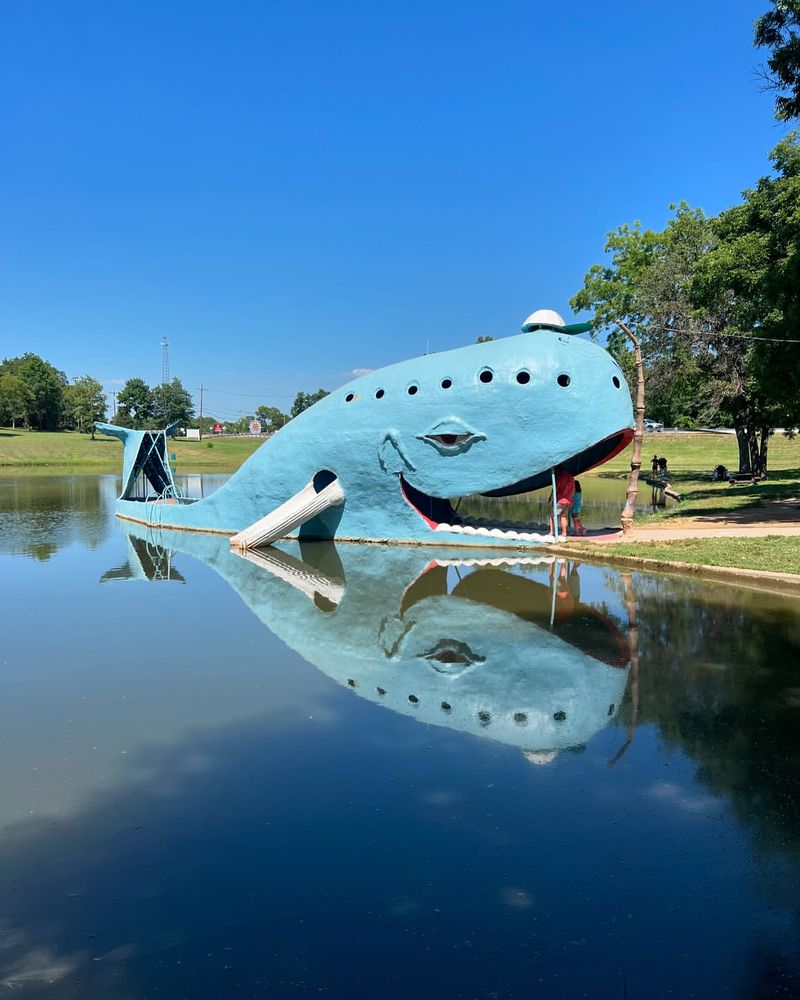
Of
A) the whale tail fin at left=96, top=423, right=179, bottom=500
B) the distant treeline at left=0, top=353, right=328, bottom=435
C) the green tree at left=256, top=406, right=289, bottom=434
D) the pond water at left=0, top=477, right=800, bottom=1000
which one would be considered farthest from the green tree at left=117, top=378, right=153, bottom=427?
the pond water at left=0, top=477, right=800, bottom=1000

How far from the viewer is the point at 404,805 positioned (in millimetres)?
4965

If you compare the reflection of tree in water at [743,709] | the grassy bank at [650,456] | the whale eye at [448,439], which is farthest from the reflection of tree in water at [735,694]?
the grassy bank at [650,456]

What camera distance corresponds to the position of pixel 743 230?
1925 cm

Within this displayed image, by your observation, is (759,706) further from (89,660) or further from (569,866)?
(89,660)

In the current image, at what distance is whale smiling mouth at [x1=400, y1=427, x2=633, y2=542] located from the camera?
645 inches

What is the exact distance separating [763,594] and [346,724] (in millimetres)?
7525

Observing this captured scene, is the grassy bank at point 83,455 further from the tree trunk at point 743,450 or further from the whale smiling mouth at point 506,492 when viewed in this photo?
the whale smiling mouth at point 506,492

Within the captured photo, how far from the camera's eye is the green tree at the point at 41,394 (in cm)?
8062

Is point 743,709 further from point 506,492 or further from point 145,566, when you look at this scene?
point 506,492

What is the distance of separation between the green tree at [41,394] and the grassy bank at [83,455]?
11.6 meters

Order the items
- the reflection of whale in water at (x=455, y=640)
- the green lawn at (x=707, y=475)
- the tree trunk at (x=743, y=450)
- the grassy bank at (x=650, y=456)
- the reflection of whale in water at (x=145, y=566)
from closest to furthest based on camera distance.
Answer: the reflection of whale in water at (x=455, y=640) → the reflection of whale in water at (x=145, y=566) → the green lawn at (x=707, y=475) → the grassy bank at (x=650, y=456) → the tree trunk at (x=743, y=450)

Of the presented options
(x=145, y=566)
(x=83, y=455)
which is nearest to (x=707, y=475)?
(x=145, y=566)

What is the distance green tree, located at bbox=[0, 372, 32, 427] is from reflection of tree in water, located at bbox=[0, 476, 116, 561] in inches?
1544

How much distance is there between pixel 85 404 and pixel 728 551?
264ft
